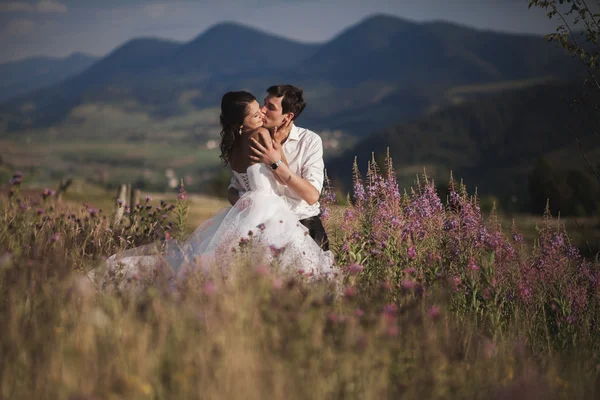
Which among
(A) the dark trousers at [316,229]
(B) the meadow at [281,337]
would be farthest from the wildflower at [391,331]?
(A) the dark trousers at [316,229]

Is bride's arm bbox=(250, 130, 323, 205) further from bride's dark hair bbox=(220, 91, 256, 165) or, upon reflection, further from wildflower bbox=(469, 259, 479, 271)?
wildflower bbox=(469, 259, 479, 271)

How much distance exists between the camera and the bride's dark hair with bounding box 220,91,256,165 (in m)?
5.35

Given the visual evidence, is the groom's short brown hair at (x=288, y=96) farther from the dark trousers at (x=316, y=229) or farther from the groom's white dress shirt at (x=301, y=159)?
the dark trousers at (x=316, y=229)

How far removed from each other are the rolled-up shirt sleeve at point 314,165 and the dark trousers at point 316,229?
19.5 inches

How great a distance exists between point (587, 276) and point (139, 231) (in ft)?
16.6

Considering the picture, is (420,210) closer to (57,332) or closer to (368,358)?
(368,358)

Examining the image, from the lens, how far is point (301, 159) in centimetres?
562

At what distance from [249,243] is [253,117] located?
1.54m

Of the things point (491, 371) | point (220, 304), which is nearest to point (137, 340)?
point (220, 304)

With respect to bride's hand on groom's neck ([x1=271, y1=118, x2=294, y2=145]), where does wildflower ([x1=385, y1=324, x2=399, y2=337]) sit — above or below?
below

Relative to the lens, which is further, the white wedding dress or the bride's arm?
the bride's arm

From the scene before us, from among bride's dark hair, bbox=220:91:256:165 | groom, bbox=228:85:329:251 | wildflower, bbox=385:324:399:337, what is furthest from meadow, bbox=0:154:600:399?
bride's dark hair, bbox=220:91:256:165

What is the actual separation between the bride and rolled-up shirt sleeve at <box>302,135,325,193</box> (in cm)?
34

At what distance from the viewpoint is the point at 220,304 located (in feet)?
10.6
